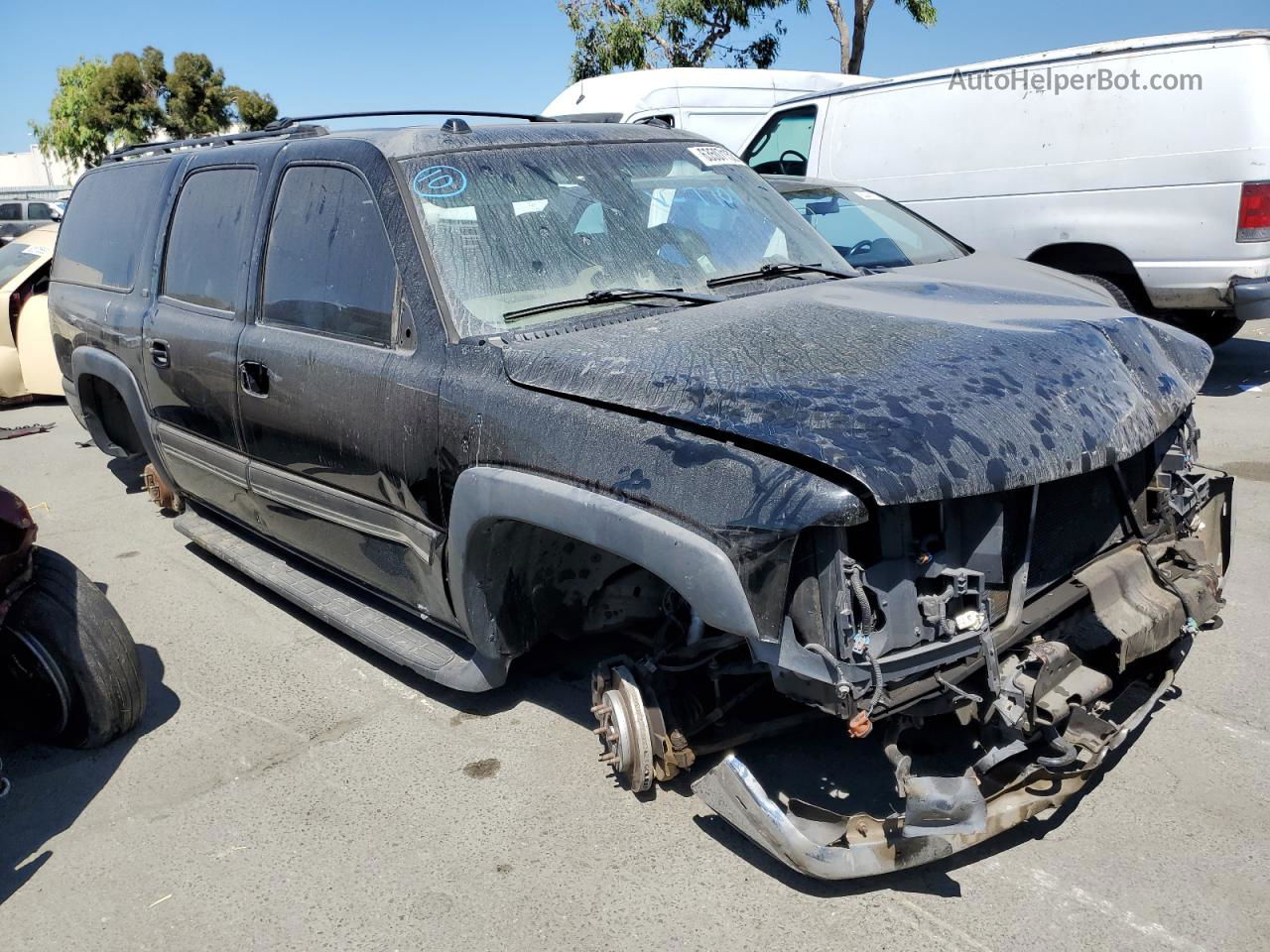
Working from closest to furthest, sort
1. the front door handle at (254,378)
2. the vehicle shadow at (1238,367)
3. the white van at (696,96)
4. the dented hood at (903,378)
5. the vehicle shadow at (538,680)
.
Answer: the dented hood at (903,378) < the vehicle shadow at (538,680) < the front door handle at (254,378) < the vehicle shadow at (1238,367) < the white van at (696,96)

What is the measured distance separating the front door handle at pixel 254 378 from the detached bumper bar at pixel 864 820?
2.18 m

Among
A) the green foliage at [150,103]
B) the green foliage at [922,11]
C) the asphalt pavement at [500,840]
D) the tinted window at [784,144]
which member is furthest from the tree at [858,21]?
the green foliage at [150,103]

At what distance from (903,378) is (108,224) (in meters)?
4.46

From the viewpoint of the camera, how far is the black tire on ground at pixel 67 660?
3363 mm

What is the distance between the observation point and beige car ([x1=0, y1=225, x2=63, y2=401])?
8938 mm

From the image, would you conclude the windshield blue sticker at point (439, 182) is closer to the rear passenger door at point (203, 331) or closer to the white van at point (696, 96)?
the rear passenger door at point (203, 331)

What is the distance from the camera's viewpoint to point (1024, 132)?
24.8 ft

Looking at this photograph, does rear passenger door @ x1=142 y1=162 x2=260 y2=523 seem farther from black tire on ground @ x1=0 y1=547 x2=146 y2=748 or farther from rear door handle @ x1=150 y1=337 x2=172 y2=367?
black tire on ground @ x1=0 y1=547 x2=146 y2=748

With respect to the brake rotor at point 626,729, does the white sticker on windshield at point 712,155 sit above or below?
above

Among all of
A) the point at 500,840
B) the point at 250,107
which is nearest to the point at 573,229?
the point at 500,840

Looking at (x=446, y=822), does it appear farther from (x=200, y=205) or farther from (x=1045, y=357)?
(x=200, y=205)

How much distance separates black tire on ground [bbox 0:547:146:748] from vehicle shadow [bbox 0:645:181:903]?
0.23 feet

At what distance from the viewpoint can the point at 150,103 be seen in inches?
1478

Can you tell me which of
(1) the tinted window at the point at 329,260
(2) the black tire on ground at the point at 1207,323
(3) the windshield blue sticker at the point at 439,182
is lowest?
(2) the black tire on ground at the point at 1207,323
